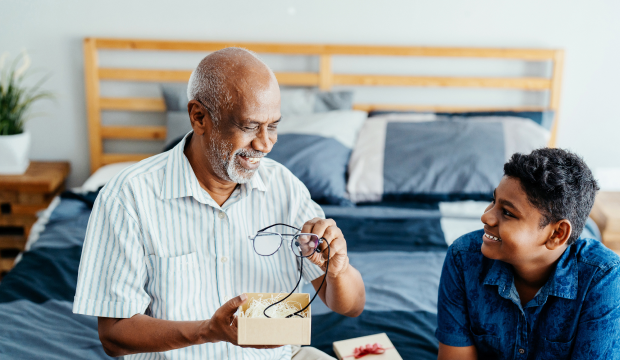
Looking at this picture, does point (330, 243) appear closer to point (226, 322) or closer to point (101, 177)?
point (226, 322)

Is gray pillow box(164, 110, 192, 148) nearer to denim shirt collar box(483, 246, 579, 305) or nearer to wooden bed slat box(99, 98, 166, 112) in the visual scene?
wooden bed slat box(99, 98, 166, 112)

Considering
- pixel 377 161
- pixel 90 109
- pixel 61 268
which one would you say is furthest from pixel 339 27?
pixel 61 268

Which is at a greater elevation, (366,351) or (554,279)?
(554,279)

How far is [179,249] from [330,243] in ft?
1.15

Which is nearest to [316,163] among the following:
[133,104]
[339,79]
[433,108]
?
[339,79]

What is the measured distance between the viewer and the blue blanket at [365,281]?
1444 mm

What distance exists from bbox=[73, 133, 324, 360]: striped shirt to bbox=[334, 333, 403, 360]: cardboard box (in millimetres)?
160

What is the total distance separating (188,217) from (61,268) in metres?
0.89

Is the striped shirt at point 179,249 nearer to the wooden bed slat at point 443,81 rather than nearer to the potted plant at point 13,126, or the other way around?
the wooden bed slat at point 443,81

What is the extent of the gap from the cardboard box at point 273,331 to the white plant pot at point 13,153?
224 centimetres

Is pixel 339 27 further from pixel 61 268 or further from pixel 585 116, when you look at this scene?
pixel 61 268

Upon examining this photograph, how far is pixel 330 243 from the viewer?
108 cm

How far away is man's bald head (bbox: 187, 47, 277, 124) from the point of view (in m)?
1.11

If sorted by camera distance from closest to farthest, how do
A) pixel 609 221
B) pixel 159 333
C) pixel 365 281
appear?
pixel 159 333
pixel 365 281
pixel 609 221
